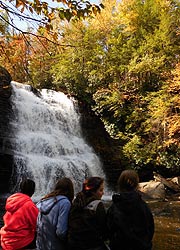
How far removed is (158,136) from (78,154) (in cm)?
458

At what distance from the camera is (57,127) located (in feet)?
56.5

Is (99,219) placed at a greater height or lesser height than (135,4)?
lesser

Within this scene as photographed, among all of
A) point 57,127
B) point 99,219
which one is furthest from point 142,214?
point 57,127

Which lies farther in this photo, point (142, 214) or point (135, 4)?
point (135, 4)

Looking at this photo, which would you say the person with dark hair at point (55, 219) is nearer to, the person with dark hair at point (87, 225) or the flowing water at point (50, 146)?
the person with dark hair at point (87, 225)

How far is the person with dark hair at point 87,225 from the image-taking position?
303 cm

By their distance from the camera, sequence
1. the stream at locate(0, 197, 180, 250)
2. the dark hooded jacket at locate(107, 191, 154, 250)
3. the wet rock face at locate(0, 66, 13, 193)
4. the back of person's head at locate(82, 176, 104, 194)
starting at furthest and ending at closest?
the wet rock face at locate(0, 66, 13, 193) < the stream at locate(0, 197, 180, 250) < the back of person's head at locate(82, 176, 104, 194) < the dark hooded jacket at locate(107, 191, 154, 250)

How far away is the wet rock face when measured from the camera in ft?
43.3

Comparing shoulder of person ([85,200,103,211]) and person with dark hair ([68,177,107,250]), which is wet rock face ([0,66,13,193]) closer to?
person with dark hair ([68,177,107,250])

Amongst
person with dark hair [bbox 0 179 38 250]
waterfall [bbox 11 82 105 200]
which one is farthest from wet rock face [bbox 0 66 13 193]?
person with dark hair [bbox 0 179 38 250]

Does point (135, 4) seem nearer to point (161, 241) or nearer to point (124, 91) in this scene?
point (124, 91)

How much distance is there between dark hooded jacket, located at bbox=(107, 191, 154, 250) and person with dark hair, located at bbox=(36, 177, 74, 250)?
529mm

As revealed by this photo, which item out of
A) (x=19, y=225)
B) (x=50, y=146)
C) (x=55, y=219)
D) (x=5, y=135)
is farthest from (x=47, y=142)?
(x=55, y=219)

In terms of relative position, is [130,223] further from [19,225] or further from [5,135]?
[5,135]
